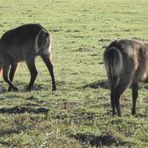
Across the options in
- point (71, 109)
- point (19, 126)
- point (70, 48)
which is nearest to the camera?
point (19, 126)

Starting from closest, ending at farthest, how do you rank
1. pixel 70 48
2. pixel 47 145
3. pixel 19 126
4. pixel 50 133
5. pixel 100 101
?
pixel 47 145 → pixel 50 133 → pixel 19 126 → pixel 100 101 → pixel 70 48

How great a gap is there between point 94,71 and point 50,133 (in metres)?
7.53

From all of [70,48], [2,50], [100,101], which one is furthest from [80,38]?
[100,101]

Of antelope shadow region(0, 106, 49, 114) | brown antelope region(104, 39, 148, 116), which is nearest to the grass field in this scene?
antelope shadow region(0, 106, 49, 114)

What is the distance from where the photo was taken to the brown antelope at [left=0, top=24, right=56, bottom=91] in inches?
468

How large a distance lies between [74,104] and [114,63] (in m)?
1.80

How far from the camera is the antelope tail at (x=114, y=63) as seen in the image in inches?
333

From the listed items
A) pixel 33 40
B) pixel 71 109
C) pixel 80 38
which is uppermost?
pixel 33 40

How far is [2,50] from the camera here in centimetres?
1252

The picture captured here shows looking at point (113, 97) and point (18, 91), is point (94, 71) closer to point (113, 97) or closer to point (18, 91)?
point (18, 91)

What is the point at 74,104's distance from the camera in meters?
9.94

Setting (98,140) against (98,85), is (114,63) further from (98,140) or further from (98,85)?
(98,85)

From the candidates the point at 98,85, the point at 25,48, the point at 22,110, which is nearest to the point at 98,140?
the point at 22,110

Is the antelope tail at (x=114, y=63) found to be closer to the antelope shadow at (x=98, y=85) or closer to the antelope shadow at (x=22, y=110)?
the antelope shadow at (x=22, y=110)
